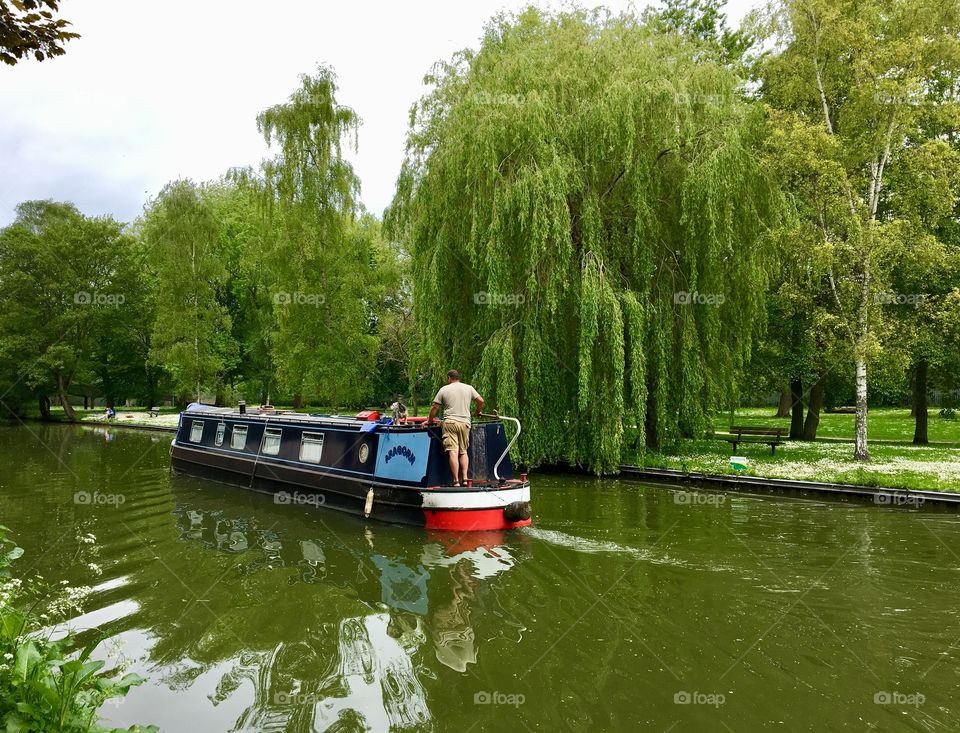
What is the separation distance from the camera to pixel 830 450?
52.5 feet

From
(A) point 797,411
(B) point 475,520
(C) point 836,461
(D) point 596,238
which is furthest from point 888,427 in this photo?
(B) point 475,520

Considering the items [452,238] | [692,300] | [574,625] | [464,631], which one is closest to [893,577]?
[574,625]

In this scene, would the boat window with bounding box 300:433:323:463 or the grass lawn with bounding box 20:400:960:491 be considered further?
the boat window with bounding box 300:433:323:463

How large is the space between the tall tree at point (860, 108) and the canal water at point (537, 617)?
5.65 m

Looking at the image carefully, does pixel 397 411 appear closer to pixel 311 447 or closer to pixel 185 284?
pixel 311 447

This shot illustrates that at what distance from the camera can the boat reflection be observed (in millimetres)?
4766

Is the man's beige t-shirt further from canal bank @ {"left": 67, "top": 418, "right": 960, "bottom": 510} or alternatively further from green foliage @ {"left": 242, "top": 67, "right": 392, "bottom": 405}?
green foliage @ {"left": 242, "top": 67, "right": 392, "bottom": 405}

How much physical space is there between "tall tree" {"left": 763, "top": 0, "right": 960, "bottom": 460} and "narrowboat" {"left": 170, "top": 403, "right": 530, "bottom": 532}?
867cm

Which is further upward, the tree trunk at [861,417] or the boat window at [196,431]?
the tree trunk at [861,417]

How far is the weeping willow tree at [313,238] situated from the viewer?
24047 mm

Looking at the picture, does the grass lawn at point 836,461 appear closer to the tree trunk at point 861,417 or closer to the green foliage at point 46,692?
the tree trunk at point 861,417

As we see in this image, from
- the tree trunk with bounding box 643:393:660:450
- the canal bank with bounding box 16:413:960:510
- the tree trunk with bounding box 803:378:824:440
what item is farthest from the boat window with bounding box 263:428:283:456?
the tree trunk with bounding box 803:378:824:440

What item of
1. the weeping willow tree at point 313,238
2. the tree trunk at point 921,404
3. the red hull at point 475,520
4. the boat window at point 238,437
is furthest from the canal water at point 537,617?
the weeping willow tree at point 313,238

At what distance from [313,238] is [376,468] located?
15605 mm
